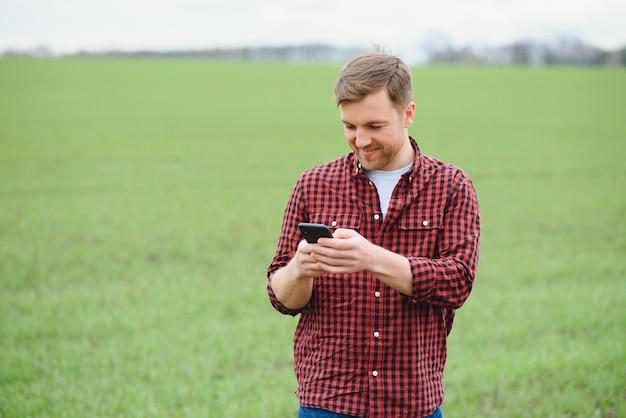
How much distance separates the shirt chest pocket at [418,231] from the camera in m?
2.71

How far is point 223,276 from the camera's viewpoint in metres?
9.26

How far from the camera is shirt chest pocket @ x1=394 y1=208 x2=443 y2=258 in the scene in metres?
2.71

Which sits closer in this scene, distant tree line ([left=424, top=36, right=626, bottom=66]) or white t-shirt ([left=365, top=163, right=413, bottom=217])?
white t-shirt ([left=365, top=163, right=413, bottom=217])

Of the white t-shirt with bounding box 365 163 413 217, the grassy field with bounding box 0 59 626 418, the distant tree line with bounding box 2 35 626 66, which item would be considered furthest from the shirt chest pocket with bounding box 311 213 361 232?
the distant tree line with bounding box 2 35 626 66

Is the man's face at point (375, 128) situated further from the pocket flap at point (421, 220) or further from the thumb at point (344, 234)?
the thumb at point (344, 234)

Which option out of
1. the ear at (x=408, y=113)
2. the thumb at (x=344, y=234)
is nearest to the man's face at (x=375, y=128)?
the ear at (x=408, y=113)

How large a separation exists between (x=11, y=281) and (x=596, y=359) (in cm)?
631

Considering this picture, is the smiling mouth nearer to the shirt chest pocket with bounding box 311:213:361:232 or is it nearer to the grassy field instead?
the shirt chest pocket with bounding box 311:213:361:232

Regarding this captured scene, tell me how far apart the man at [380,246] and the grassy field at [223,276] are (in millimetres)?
2858

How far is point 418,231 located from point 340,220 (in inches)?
11.1

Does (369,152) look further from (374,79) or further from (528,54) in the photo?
(528,54)

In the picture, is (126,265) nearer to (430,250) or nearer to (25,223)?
(25,223)

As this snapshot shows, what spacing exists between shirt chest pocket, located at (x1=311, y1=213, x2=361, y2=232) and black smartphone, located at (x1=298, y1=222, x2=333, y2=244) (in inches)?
11.2

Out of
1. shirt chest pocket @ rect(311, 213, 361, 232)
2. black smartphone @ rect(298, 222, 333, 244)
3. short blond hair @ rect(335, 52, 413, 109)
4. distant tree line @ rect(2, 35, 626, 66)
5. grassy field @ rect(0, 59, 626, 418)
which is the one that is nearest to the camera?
black smartphone @ rect(298, 222, 333, 244)
